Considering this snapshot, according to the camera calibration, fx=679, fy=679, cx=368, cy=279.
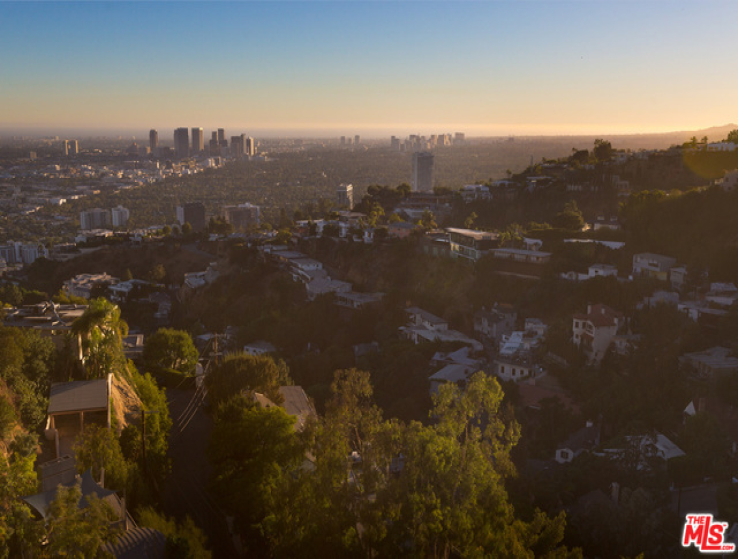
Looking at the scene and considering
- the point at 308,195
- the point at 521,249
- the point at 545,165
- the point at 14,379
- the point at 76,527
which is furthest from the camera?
the point at 308,195

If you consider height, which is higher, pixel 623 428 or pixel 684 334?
pixel 684 334

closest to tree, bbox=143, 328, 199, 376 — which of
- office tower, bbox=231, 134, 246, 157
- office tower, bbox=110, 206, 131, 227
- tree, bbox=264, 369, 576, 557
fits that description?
tree, bbox=264, 369, 576, 557

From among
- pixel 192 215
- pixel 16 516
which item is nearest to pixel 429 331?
pixel 16 516

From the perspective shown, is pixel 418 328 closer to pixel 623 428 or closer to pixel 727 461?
pixel 623 428

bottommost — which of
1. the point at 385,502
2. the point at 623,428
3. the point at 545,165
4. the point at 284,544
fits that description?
the point at 623,428

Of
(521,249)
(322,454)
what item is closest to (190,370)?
(322,454)

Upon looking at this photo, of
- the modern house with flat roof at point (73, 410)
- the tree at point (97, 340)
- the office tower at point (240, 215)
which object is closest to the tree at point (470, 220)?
the tree at point (97, 340)

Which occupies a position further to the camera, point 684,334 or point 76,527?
point 684,334

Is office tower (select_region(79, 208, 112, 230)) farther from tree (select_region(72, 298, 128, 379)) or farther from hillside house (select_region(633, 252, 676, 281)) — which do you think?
tree (select_region(72, 298, 128, 379))
